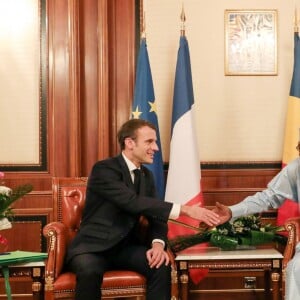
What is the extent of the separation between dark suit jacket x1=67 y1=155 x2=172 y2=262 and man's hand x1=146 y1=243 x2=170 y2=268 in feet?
0.30

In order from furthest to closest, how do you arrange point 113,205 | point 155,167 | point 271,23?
point 271,23, point 155,167, point 113,205

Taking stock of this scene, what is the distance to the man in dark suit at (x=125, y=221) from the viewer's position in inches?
126

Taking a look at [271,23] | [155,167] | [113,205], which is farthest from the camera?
[271,23]

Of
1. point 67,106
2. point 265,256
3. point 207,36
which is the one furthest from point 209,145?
point 265,256

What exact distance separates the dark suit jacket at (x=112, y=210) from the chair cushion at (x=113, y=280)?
0.48ft

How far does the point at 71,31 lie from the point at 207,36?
1.14 m

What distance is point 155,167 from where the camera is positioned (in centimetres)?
448

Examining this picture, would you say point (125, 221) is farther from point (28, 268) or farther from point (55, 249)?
point (28, 268)

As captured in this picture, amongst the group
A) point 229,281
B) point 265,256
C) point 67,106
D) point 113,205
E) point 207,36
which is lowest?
point 229,281

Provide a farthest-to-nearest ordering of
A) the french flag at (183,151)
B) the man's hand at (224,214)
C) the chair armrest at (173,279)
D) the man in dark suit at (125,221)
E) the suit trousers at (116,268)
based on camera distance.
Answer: the french flag at (183,151) < the man's hand at (224,214) < the chair armrest at (173,279) < the man in dark suit at (125,221) < the suit trousers at (116,268)

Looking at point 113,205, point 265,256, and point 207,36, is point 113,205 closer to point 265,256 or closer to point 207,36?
point 265,256

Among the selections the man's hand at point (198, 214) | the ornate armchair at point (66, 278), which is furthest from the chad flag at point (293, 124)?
the ornate armchair at point (66, 278)

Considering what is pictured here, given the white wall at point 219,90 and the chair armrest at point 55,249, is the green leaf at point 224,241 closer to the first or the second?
the chair armrest at point 55,249

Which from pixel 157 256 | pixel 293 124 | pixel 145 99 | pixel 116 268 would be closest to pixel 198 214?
pixel 157 256
